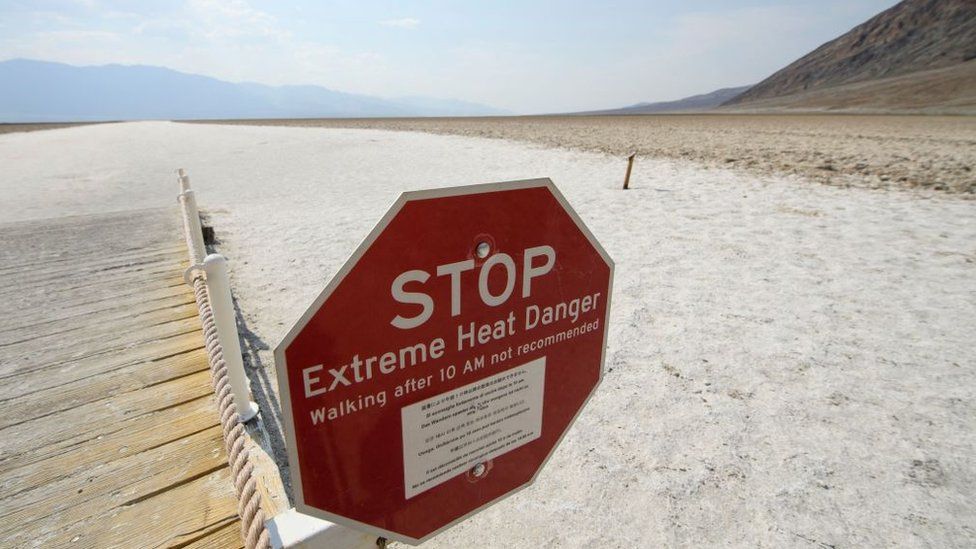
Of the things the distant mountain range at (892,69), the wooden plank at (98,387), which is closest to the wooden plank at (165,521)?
the wooden plank at (98,387)

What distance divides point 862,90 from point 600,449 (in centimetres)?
9606

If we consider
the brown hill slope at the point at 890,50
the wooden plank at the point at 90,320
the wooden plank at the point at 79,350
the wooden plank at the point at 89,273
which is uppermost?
the brown hill slope at the point at 890,50

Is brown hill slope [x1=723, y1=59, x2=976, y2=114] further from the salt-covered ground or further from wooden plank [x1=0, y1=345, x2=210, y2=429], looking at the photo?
wooden plank [x1=0, y1=345, x2=210, y2=429]

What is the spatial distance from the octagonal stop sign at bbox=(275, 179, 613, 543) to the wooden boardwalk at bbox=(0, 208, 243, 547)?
905 mm

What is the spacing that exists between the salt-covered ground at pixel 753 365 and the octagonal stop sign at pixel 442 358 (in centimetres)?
148

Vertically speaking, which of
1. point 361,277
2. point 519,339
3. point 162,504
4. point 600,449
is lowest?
point 600,449

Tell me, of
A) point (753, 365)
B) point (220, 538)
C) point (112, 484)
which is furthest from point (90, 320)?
point (753, 365)

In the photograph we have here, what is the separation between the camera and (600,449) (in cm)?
296

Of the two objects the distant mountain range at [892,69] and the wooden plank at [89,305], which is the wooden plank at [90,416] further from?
the distant mountain range at [892,69]

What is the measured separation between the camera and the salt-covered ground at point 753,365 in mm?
2457

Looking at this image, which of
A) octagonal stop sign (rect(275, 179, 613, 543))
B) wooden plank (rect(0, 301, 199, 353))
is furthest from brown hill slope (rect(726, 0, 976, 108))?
wooden plank (rect(0, 301, 199, 353))

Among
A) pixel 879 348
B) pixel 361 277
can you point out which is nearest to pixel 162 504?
pixel 361 277

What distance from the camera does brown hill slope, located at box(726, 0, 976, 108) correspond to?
87.4m

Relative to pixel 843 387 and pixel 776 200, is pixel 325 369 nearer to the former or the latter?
pixel 843 387
